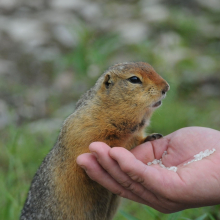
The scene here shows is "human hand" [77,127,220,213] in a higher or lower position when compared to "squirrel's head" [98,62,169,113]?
lower

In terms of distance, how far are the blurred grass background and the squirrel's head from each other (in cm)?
139

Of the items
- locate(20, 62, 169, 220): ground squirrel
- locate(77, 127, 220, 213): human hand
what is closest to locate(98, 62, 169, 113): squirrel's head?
locate(20, 62, 169, 220): ground squirrel

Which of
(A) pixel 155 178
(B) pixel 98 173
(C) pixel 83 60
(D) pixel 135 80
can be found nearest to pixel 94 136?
(B) pixel 98 173

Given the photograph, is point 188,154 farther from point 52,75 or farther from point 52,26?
point 52,26

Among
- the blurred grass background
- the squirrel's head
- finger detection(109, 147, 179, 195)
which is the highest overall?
the blurred grass background

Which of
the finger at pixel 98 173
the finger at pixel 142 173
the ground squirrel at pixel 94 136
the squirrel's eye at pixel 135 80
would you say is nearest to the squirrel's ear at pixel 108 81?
the ground squirrel at pixel 94 136

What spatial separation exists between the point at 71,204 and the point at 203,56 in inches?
226

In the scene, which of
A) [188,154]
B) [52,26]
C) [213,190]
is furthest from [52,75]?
[213,190]

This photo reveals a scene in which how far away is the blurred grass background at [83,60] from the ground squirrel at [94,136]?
55cm

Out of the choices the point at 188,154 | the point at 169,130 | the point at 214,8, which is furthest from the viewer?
the point at 214,8

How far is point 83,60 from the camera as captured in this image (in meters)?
5.98

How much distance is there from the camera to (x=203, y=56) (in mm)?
7977

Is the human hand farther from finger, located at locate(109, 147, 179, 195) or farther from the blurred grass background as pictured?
the blurred grass background

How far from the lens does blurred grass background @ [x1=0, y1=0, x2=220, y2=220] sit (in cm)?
560
